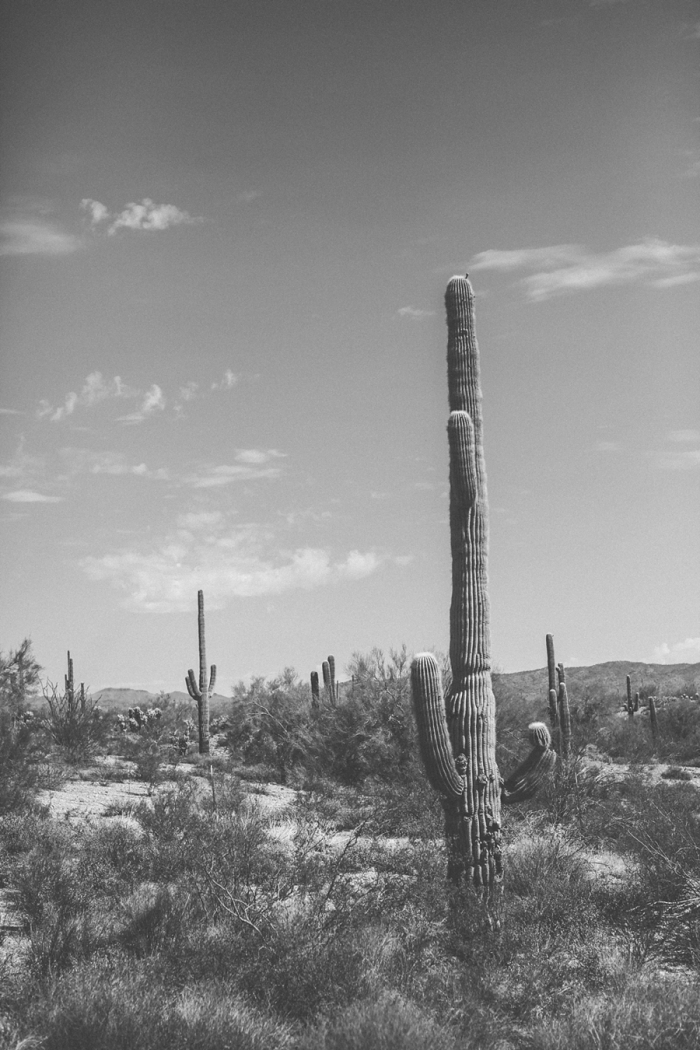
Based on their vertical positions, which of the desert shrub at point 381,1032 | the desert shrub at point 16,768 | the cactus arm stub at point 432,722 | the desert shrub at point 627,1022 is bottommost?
the desert shrub at point 627,1022

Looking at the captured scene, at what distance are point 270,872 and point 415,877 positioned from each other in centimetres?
184

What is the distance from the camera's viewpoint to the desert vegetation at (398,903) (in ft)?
21.8

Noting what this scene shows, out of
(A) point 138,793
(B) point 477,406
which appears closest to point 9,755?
(A) point 138,793

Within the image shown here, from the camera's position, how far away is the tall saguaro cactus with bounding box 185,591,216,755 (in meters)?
26.9

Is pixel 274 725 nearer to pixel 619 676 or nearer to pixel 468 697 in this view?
pixel 468 697

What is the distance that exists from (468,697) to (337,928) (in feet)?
9.30

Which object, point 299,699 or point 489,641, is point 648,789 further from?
point 299,699

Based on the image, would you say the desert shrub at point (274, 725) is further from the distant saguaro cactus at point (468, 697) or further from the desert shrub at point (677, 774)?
the distant saguaro cactus at point (468, 697)

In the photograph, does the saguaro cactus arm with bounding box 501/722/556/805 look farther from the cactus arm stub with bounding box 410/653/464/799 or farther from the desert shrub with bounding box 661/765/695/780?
the desert shrub with bounding box 661/765/695/780

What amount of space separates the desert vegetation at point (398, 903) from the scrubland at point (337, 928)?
3 cm

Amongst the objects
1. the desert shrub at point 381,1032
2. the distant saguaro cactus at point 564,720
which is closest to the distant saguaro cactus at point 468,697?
the desert shrub at point 381,1032

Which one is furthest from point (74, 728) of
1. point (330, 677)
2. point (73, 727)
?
point (330, 677)

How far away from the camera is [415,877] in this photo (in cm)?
1101

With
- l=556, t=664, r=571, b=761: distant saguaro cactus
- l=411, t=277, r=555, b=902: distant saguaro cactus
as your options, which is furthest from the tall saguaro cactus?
l=411, t=277, r=555, b=902: distant saguaro cactus
